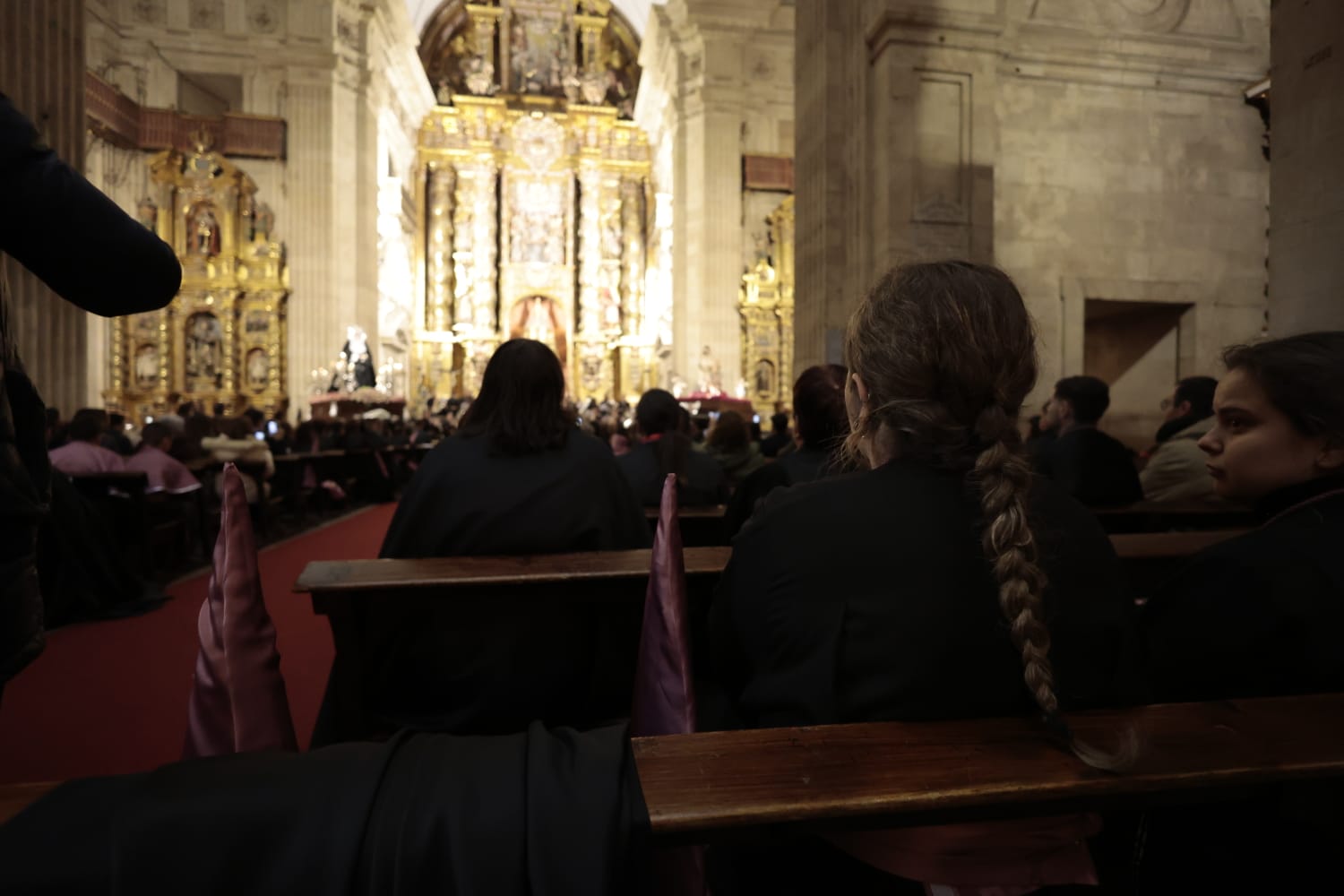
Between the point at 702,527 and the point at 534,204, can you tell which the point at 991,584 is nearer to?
the point at 702,527

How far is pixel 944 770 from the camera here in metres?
0.93

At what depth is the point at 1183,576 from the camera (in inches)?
53.1

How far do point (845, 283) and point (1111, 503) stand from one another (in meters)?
4.03

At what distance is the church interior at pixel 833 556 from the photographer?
0.81 m

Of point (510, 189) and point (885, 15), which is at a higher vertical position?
point (510, 189)

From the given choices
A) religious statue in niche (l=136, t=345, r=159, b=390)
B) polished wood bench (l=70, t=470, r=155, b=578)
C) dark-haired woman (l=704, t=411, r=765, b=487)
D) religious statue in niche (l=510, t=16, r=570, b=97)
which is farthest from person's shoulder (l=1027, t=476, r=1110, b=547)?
religious statue in niche (l=510, t=16, r=570, b=97)

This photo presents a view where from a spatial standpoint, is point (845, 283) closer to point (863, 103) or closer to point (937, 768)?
point (863, 103)

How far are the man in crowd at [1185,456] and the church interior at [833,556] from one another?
0.03 m

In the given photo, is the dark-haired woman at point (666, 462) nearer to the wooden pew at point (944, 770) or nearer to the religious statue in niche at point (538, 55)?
the wooden pew at point (944, 770)

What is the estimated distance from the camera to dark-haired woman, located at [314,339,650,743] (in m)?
2.16

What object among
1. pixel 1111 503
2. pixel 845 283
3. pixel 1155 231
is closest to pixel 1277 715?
pixel 1111 503

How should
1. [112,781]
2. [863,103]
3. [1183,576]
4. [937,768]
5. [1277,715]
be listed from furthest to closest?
[863,103], [1183,576], [1277,715], [937,768], [112,781]

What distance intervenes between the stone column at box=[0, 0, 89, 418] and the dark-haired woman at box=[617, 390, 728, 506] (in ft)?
16.4

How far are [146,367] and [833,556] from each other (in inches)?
762
